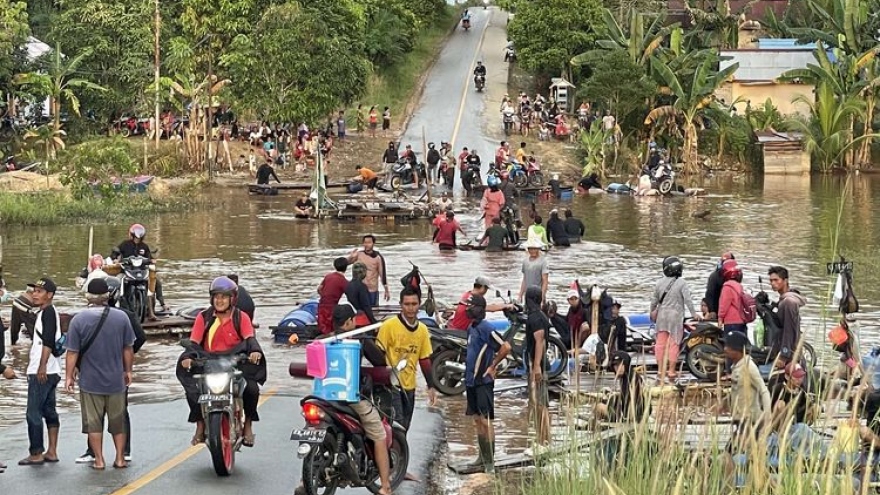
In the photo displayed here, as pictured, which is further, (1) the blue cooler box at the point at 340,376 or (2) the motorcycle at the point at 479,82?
(2) the motorcycle at the point at 479,82

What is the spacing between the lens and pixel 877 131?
2354 inches

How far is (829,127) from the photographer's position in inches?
2256

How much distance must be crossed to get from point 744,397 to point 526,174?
1569 inches

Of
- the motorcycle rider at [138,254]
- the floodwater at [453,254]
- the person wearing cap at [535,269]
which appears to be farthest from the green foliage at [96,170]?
the person wearing cap at [535,269]

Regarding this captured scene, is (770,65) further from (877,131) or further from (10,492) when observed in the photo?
(10,492)

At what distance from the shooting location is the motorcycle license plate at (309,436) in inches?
413

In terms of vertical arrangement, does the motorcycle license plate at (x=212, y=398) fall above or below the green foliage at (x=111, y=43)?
below

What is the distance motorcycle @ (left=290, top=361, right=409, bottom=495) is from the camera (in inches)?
415

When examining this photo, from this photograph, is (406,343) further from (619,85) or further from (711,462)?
(619,85)

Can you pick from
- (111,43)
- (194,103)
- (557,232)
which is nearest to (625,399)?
(557,232)

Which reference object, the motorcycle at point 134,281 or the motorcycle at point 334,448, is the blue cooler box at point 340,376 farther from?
the motorcycle at point 134,281

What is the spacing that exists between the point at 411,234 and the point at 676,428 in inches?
1112

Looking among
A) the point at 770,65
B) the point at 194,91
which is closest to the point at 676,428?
the point at 194,91

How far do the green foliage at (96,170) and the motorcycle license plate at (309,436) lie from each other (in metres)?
29.4
